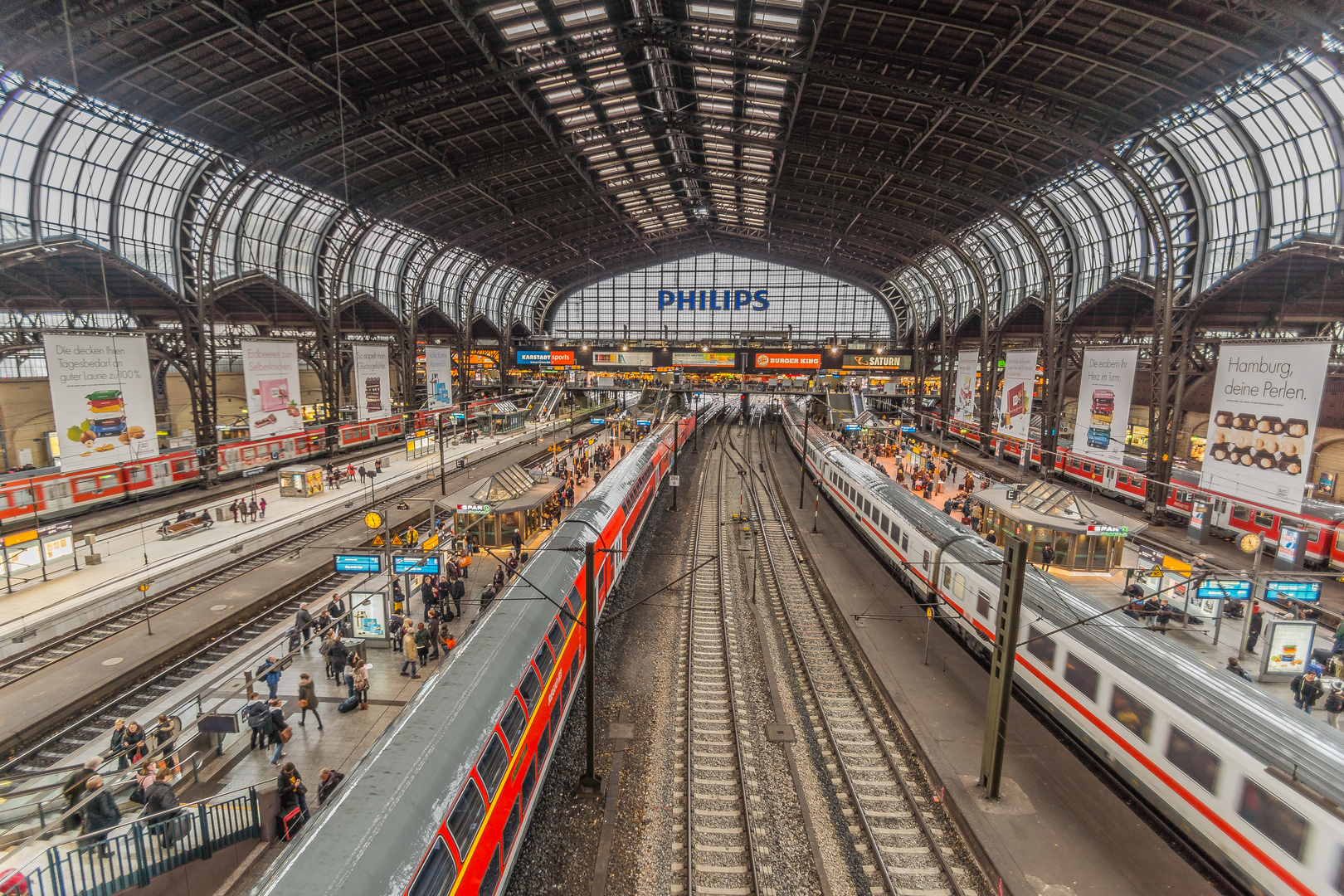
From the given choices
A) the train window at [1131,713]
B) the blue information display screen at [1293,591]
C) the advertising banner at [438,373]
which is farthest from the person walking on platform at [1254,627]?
the advertising banner at [438,373]

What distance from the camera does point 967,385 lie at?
142 ft

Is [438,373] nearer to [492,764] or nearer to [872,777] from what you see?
[492,764]

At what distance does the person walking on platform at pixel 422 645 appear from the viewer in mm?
15336

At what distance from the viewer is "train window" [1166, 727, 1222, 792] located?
8.77 m

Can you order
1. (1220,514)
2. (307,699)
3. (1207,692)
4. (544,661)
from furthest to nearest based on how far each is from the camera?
(1220,514), (307,699), (544,661), (1207,692)

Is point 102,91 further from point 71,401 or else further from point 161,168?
point 71,401

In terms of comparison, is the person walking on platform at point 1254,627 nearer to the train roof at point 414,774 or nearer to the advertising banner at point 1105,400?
the advertising banner at point 1105,400

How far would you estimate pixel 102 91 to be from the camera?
80.0ft

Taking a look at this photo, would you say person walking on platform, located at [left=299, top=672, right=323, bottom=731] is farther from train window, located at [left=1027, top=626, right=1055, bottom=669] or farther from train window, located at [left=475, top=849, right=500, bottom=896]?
train window, located at [left=1027, top=626, right=1055, bottom=669]

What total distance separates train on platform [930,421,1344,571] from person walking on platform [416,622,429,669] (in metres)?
22.5

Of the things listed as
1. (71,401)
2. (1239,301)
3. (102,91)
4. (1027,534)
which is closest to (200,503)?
(71,401)

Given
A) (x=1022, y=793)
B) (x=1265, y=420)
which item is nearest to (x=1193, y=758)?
(x=1022, y=793)

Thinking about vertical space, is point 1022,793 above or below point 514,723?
below

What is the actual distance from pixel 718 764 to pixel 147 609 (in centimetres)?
1732
